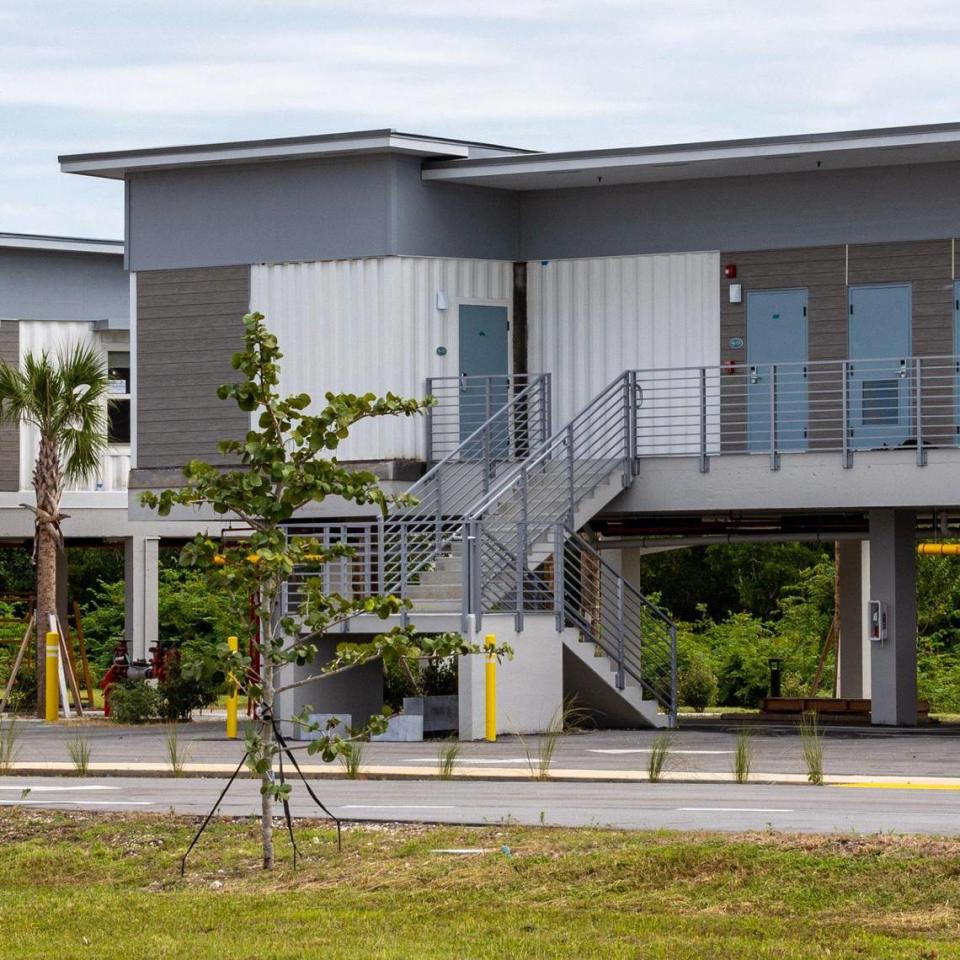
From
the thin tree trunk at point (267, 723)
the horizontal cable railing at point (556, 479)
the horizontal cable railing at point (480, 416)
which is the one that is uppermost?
the horizontal cable railing at point (480, 416)

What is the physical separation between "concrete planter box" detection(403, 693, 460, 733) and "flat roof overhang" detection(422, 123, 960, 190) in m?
8.39

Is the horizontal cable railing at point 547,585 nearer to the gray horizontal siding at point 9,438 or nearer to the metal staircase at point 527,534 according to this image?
the metal staircase at point 527,534

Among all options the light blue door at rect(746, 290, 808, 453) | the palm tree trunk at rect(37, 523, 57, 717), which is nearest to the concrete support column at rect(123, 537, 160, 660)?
the palm tree trunk at rect(37, 523, 57, 717)

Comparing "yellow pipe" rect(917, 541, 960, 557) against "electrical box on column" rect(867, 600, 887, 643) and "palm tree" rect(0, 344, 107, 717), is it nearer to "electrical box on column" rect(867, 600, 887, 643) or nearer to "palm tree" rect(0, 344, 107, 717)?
"electrical box on column" rect(867, 600, 887, 643)

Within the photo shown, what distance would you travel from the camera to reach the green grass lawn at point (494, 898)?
37.9ft

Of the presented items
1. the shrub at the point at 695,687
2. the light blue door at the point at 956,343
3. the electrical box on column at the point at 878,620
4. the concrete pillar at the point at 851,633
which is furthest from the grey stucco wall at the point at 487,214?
the shrub at the point at 695,687

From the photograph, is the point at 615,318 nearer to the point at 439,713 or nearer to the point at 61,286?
the point at 439,713

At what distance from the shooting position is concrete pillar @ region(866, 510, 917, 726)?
31438 millimetres

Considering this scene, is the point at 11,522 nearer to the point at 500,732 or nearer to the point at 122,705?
the point at 122,705

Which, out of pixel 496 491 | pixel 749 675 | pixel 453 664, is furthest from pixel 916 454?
pixel 749 675

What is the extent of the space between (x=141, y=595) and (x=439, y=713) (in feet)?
49.6

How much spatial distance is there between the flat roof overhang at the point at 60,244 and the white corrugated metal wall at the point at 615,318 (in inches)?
473

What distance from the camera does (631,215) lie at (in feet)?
112

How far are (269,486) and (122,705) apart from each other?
65.2 ft
